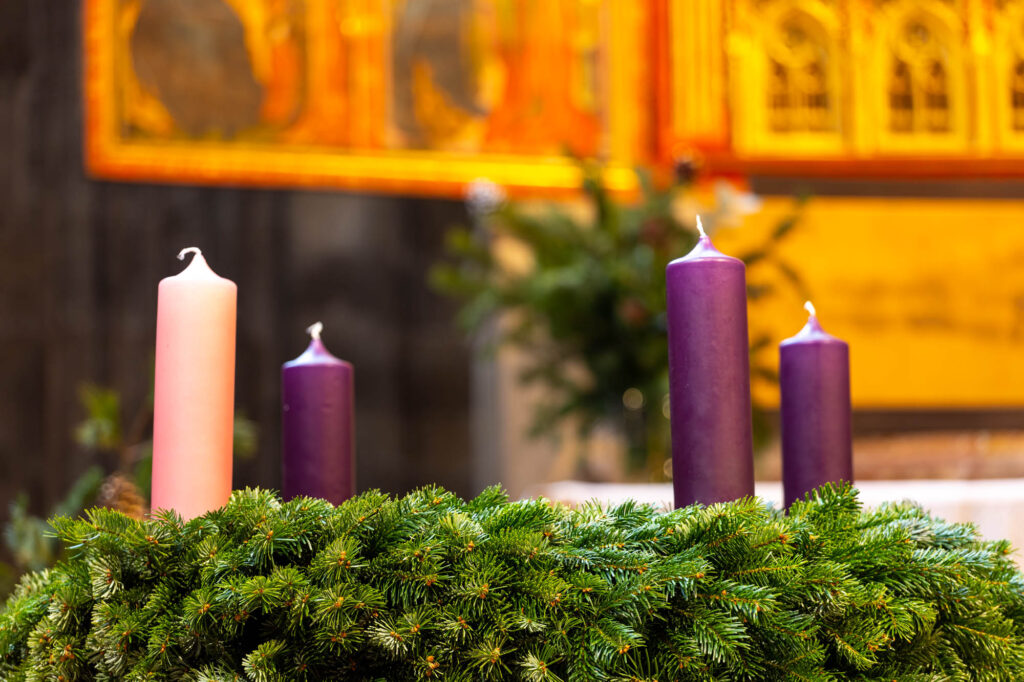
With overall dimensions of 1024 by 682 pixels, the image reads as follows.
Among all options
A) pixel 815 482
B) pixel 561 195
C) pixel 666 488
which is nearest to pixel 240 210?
pixel 561 195

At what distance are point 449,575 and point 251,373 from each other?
2.65 metres

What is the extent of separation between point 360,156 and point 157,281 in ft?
2.22

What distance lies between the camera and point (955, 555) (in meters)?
0.50

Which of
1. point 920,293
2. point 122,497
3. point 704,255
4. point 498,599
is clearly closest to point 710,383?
point 704,255

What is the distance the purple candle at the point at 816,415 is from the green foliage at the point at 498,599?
0.13 meters

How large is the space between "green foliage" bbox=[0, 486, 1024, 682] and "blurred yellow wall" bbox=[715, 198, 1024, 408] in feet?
8.46

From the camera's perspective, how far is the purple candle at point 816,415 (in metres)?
0.63

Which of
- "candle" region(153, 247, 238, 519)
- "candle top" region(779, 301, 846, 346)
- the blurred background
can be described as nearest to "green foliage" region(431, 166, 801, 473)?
the blurred background

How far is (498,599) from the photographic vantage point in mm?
425

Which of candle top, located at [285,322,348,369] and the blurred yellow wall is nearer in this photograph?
candle top, located at [285,322,348,369]

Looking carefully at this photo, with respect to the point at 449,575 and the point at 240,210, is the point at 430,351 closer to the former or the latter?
the point at 240,210

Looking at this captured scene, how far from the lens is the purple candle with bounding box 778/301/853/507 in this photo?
2.07 feet

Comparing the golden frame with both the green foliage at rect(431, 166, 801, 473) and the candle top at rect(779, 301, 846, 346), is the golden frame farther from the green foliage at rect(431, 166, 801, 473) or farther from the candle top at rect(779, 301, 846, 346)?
the candle top at rect(779, 301, 846, 346)

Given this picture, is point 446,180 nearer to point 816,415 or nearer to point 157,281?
point 157,281
